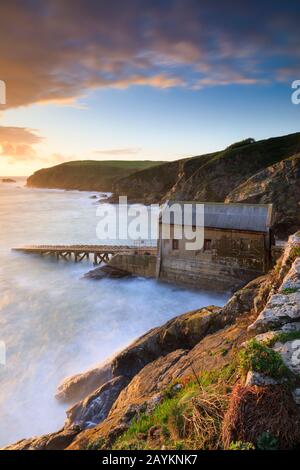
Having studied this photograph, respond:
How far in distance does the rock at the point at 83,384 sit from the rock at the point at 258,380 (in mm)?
10222

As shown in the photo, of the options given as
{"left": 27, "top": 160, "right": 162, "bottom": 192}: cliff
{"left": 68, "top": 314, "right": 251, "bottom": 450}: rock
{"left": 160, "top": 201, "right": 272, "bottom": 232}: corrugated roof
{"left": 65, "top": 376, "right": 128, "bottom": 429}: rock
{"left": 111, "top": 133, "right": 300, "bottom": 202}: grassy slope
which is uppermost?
{"left": 27, "top": 160, "right": 162, "bottom": 192}: cliff

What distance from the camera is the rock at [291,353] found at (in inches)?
264

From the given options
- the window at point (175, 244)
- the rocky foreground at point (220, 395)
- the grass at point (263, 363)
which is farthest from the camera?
the window at point (175, 244)

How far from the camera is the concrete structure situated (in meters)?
23.9

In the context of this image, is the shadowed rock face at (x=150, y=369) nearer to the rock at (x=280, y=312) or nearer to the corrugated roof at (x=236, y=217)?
the rock at (x=280, y=312)

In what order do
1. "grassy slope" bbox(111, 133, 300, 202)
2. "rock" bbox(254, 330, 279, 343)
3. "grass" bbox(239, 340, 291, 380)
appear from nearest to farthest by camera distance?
"grass" bbox(239, 340, 291, 380) < "rock" bbox(254, 330, 279, 343) < "grassy slope" bbox(111, 133, 300, 202)

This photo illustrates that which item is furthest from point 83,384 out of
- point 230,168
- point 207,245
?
point 230,168

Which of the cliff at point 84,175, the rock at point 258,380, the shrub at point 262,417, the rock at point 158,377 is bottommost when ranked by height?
the rock at point 158,377

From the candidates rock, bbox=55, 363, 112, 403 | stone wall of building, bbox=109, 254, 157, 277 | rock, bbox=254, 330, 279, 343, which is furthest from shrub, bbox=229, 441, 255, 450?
stone wall of building, bbox=109, 254, 157, 277

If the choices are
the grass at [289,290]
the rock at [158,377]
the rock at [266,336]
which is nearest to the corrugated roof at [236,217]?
the rock at [158,377]

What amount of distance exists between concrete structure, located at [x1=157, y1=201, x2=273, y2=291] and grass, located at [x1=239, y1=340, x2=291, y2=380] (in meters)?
18.1

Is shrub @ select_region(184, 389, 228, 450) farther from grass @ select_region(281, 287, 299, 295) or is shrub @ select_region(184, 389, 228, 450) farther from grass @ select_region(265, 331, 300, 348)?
grass @ select_region(281, 287, 299, 295)

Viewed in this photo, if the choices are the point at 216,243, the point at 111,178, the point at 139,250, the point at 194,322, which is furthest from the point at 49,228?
the point at 111,178

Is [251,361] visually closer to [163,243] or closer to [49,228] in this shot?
[163,243]
